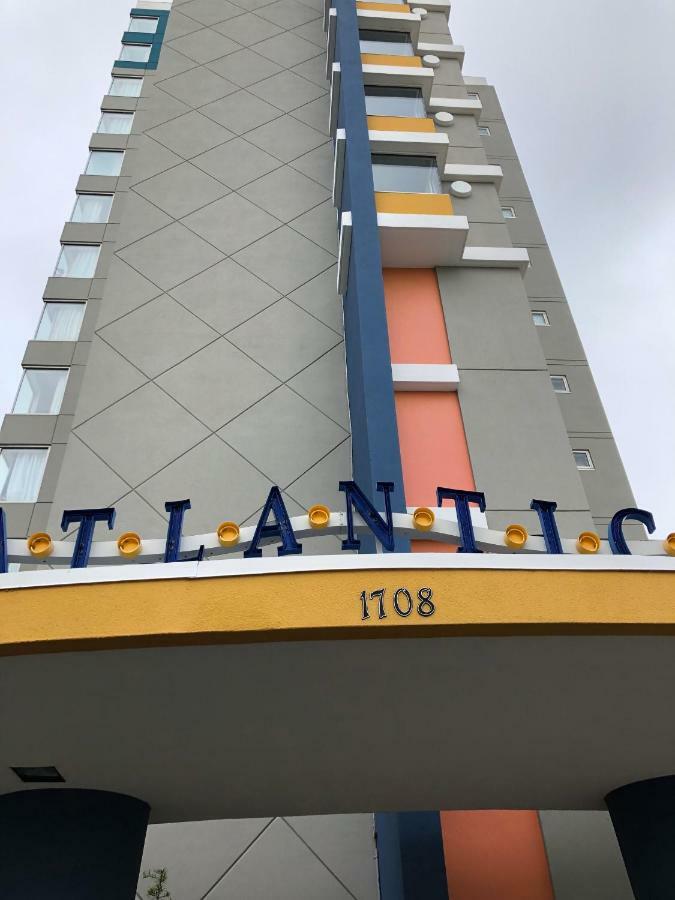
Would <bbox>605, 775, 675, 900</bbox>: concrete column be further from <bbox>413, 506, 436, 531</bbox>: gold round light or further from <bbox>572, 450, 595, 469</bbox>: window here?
<bbox>572, 450, 595, 469</bbox>: window

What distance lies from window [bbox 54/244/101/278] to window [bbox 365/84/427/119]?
7318mm

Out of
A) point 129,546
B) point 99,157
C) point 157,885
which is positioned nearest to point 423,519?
point 129,546

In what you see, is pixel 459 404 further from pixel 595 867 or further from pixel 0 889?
pixel 0 889

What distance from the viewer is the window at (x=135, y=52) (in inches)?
911

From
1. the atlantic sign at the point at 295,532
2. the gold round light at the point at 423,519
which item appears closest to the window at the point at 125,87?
the atlantic sign at the point at 295,532

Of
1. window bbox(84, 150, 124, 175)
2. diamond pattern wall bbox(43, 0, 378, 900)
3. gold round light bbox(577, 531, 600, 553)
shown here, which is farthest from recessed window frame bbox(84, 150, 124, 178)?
gold round light bbox(577, 531, 600, 553)

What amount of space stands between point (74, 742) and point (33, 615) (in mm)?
2012

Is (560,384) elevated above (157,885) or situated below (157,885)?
above

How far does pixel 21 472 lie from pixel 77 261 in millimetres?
6037

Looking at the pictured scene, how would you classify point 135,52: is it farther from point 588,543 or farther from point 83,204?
point 588,543

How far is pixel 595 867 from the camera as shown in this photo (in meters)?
8.92

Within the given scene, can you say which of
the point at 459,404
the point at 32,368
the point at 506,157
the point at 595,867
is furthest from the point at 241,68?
the point at 595,867

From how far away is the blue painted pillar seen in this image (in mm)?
10594

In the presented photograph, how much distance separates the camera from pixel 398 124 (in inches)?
647
